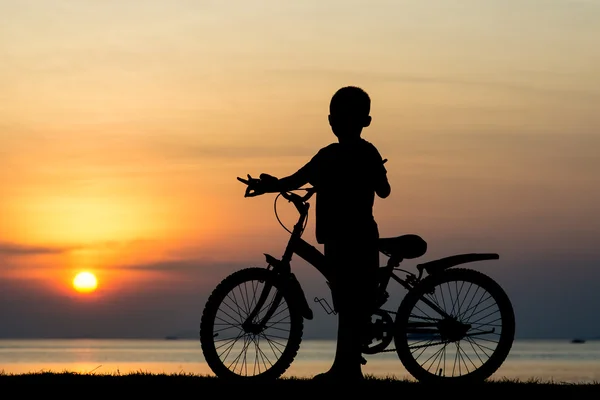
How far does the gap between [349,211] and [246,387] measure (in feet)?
6.72

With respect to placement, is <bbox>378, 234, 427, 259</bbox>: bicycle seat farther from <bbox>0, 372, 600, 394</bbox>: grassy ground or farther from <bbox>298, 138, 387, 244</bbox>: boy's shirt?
<bbox>0, 372, 600, 394</bbox>: grassy ground

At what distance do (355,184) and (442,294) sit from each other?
5.82 ft

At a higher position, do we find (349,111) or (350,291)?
(349,111)

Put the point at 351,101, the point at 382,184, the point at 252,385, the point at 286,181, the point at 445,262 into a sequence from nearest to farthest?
1. the point at 351,101
2. the point at 382,184
3. the point at 252,385
4. the point at 286,181
5. the point at 445,262

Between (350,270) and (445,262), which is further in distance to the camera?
(445,262)

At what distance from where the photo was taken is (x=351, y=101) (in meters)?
9.83

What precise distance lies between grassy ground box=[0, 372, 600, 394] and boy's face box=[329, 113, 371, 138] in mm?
2478

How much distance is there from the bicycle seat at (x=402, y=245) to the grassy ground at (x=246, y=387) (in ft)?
4.48

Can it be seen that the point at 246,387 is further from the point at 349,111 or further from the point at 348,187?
the point at 349,111

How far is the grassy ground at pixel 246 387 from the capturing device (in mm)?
9938

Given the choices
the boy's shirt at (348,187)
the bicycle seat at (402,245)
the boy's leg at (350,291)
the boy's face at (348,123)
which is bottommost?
the boy's leg at (350,291)

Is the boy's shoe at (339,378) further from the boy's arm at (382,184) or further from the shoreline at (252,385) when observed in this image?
the boy's arm at (382,184)

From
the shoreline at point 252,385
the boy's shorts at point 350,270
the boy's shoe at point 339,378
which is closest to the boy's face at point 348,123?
the boy's shorts at point 350,270

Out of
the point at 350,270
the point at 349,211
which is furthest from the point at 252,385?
the point at 349,211
